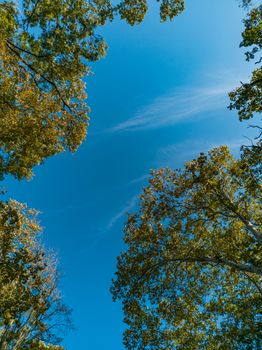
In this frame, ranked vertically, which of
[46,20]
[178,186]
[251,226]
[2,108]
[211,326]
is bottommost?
[211,326]

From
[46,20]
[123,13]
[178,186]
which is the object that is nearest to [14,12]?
[46,20]

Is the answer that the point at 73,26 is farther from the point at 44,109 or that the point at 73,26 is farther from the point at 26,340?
the point at 26,340

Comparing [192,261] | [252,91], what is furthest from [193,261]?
[252,91]

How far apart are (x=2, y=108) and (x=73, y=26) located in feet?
16.4

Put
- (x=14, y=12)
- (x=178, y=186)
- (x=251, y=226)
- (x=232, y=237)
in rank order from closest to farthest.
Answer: (x=14, y=12), (x=251, y=226), (x=232, y=237), (x=178, y=186)

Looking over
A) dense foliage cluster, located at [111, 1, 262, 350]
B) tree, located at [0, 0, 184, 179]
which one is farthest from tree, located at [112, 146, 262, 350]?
tree, located at [0, 0, 184, 179]

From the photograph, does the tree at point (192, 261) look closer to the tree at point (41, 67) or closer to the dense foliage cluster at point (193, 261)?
the dense foliage cluster at point (193, 261)

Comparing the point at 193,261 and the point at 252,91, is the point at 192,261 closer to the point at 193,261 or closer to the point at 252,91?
the point at 193,261

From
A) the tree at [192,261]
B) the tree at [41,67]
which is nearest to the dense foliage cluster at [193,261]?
the tree at [192,261]

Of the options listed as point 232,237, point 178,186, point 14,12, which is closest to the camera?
point 14,12

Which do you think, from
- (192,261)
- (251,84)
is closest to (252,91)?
(251,84)

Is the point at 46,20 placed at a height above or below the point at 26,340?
above

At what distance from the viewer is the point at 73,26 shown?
40.3 ft

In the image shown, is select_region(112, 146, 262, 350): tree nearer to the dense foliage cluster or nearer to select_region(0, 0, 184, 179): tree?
the dense foliage cluster
